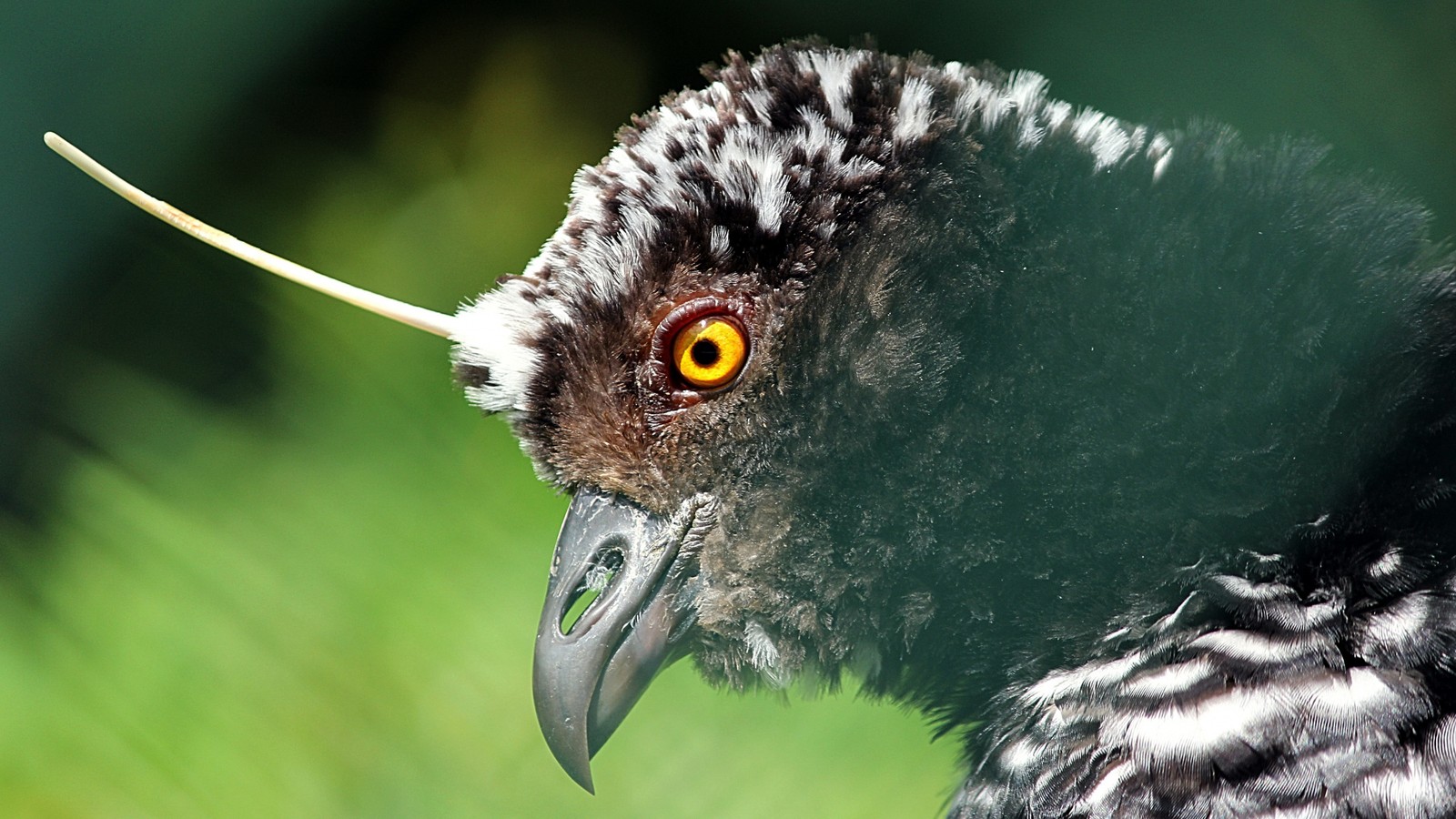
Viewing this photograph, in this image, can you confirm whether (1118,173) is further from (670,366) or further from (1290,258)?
(670,366)

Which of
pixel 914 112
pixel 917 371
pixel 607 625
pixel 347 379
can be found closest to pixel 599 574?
pixel 607 625

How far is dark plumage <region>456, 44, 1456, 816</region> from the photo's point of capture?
3.76 ft

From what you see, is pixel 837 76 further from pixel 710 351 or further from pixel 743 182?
pixel 710 351

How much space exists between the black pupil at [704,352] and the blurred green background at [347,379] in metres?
1.00

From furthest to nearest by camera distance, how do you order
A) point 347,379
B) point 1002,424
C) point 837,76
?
point 347,379, point 837,76, point 1002,424

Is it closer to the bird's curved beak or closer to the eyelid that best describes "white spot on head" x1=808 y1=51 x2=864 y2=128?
the eyelid

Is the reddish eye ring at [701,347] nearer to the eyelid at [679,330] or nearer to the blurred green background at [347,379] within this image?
the eyelid at [679,330]

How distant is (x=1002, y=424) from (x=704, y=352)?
1.07 feet

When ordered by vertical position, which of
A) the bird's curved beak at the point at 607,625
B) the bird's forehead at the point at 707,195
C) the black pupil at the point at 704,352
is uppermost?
the bird's forehead at the point at 707,195

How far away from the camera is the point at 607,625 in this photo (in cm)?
142

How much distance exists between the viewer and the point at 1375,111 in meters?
2.26

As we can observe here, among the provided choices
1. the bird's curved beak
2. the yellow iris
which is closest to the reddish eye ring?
the yellow iris

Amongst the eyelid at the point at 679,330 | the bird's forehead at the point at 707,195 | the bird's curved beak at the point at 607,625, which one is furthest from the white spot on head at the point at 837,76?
the bird's curved beak at the point at 607,625

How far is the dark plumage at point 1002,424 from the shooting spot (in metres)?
1.15
